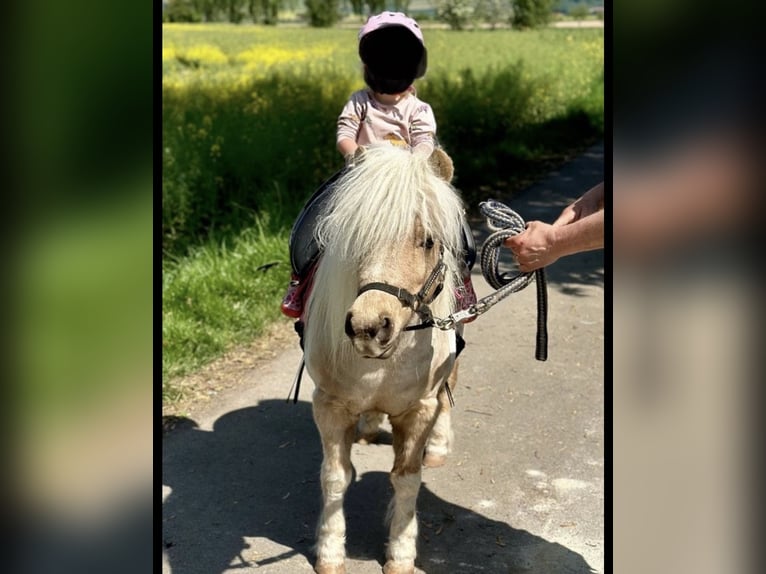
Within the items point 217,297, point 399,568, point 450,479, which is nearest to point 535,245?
point 399,568

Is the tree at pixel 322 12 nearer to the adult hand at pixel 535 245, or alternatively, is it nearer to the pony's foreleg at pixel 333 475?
the pony's foreleg at pixel 333 475

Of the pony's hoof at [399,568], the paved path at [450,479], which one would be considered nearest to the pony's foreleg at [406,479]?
the pony's hoof at [399,568]

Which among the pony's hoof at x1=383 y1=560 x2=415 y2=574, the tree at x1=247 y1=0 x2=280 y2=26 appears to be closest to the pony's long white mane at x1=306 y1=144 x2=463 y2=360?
the pony's hoof at x1=383 y1=560 x2=415 y2=574

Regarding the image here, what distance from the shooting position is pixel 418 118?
14.4ft

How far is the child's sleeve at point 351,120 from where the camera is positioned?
4367mm

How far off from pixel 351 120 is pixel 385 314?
5.27ft

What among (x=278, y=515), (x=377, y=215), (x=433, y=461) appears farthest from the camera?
(x=433, y=461)

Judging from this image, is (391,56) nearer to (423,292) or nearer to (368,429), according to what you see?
(423,292)

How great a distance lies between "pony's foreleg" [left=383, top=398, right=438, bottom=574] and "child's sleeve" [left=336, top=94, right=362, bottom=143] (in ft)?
4.56

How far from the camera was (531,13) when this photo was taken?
74.3ft
